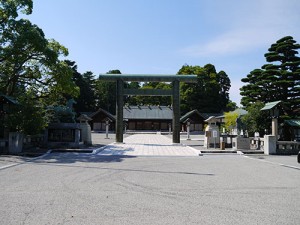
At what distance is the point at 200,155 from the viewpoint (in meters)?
16.0

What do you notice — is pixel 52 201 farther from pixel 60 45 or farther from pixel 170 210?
pixel 60 45

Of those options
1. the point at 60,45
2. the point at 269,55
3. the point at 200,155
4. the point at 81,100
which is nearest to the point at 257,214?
the point at 200,155

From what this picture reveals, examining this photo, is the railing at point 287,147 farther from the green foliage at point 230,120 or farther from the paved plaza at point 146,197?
the green foliage at point 230,120

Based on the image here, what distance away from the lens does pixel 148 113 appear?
55.6 meters

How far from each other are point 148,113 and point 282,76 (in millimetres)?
32784

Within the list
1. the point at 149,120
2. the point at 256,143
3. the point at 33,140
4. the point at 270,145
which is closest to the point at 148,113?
the point at 149,120

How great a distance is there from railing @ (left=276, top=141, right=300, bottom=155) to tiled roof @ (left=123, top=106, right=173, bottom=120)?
3716 cm

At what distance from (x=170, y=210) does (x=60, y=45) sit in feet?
54.5

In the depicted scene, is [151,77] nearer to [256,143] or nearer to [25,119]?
[256,143]

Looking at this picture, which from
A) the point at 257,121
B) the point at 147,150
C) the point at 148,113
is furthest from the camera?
the point at 148,113

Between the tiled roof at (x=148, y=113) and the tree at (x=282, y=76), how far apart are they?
1140 inches

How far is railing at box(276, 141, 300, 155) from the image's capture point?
17.1 meters

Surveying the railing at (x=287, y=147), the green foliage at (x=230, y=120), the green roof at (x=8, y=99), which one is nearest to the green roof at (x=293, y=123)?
the railing at (x=287, y=147)

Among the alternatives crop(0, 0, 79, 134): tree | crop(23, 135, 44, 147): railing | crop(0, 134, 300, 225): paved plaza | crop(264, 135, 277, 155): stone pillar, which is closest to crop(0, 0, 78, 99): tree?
crop(0, 0, 79, 134): tree
